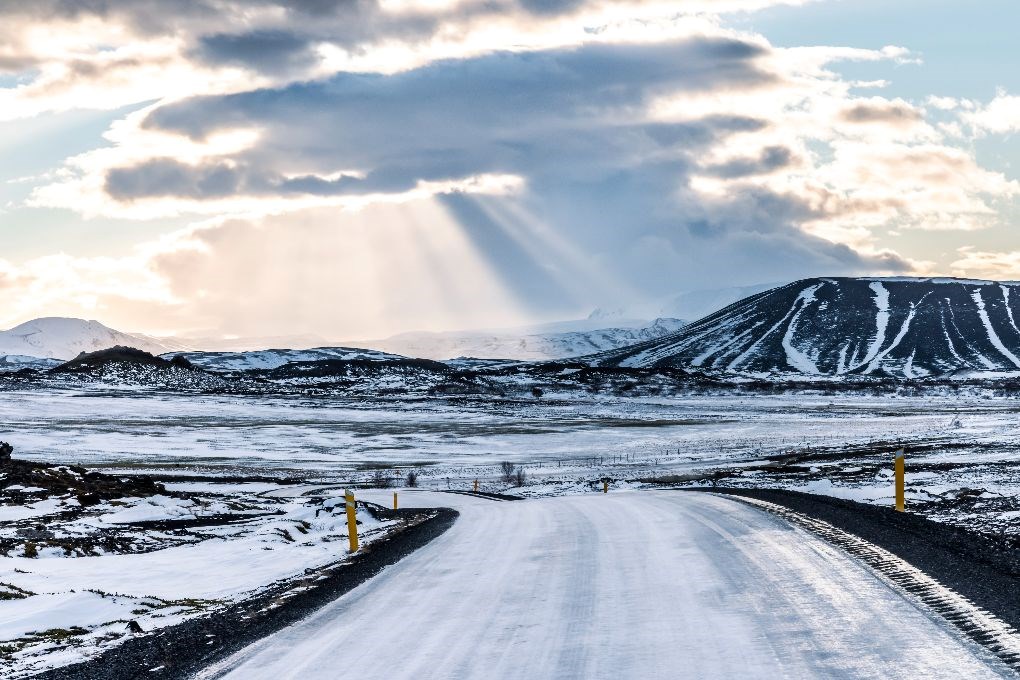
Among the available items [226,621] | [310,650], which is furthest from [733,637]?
[226,621]

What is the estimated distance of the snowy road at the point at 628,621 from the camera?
274 inches

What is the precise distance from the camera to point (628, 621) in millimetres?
8523

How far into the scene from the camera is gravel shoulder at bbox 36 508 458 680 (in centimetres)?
826

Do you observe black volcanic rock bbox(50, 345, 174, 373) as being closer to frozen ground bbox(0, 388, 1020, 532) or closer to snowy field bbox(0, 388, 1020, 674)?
snowy field bbox(0, 388, 1020, 674)

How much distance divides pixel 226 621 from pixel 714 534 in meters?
7.53

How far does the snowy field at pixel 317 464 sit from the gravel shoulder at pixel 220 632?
541 mm

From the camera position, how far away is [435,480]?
52625 millimetres

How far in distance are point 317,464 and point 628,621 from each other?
5674cm

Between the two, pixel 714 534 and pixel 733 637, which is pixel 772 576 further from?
pixel 714 534

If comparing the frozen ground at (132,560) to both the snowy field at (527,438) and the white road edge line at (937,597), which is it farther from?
the snowy field at (527,438)

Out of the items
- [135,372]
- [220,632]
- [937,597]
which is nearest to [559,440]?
[220,632]

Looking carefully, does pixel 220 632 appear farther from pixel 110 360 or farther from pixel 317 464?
pixel 110 360

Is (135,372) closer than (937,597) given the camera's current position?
No

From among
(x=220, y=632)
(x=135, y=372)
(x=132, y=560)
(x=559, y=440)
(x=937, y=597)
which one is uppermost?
(x=135, y=372)
